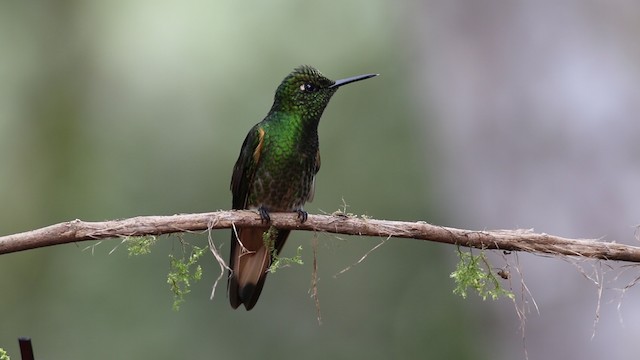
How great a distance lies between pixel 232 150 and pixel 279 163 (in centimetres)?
508

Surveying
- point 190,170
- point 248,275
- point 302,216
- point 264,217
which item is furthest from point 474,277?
point 190,170

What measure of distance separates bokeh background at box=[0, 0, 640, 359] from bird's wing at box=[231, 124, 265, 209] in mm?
2063

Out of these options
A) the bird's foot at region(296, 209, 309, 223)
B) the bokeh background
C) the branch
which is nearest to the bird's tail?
the bird's foot at region(296, 209, 309, 223)

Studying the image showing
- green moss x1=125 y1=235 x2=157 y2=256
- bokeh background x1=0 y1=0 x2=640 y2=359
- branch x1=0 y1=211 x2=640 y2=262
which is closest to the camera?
branch x1=0 y1=211 x2=640 y2=262

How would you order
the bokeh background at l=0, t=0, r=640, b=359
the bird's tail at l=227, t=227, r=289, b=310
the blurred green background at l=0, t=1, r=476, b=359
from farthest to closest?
the blurred green background at l=0, t=1, r=476, b=359 → the bokeh background at l=0, t=0, r=640, b=359 → the bird's tail at l=227, t=227, r=289, b=310

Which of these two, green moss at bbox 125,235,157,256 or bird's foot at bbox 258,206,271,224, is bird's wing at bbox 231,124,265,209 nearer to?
bird's foot at bbox 258,206,271,224

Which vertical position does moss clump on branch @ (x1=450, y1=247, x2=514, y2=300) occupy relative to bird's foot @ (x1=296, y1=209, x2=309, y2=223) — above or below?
below

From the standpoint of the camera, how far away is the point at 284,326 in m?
8.80

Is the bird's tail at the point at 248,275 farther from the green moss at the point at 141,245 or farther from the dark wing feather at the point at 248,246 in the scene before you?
the green moss at the point at 141,245

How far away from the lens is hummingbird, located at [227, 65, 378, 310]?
4.16 metres

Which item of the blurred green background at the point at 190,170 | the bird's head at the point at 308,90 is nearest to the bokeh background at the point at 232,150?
the blurred green background at the point at 190,170

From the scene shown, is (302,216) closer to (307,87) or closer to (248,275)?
(248,275)

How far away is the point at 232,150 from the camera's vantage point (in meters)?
9.27

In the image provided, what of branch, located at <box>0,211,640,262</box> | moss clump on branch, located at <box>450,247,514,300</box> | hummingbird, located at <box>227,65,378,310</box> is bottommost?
moss clump on branch, located at <box>450,247,514,300</box>
